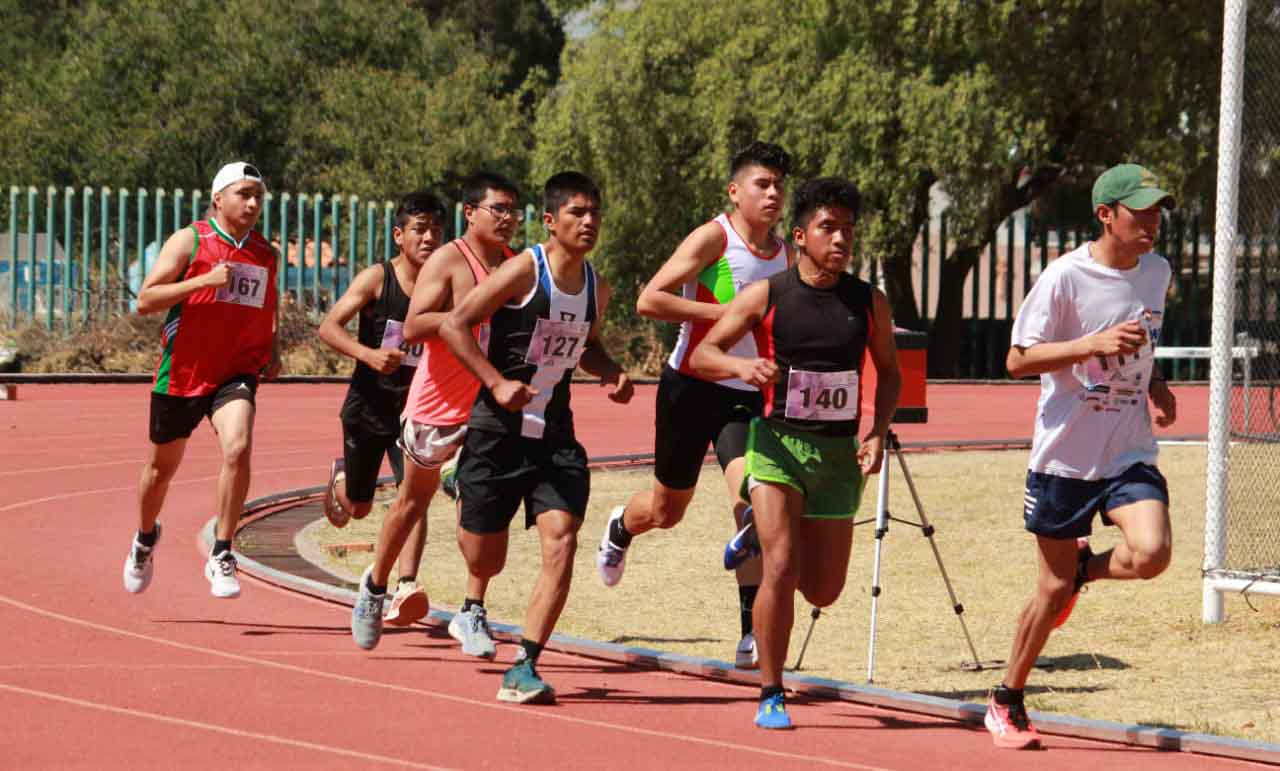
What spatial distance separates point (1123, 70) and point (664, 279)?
Result: 24813mm

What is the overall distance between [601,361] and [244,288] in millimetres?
2397

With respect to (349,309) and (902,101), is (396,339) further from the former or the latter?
A: (902,101)

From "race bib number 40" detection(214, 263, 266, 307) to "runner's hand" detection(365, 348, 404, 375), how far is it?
2.26 feet

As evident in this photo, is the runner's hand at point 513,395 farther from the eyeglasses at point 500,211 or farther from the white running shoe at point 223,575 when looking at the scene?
the white running shoe at point 223,575

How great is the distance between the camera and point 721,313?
345 inches

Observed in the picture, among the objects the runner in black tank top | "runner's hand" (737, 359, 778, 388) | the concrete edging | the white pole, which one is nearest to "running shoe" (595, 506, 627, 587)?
the concrete edging

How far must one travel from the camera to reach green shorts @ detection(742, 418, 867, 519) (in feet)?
25.4

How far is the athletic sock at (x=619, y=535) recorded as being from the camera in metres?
10.1

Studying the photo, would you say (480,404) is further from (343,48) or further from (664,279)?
(343,48)

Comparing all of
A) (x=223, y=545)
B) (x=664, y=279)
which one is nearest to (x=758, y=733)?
(x=664, y=279)

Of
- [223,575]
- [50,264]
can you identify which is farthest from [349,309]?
[50,264]

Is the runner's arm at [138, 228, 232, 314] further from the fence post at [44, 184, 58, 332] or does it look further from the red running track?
the fence post at [44, 184, 58, 332]

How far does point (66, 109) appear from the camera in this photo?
1909 inches

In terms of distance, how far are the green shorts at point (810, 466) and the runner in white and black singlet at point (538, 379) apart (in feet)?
2.72
